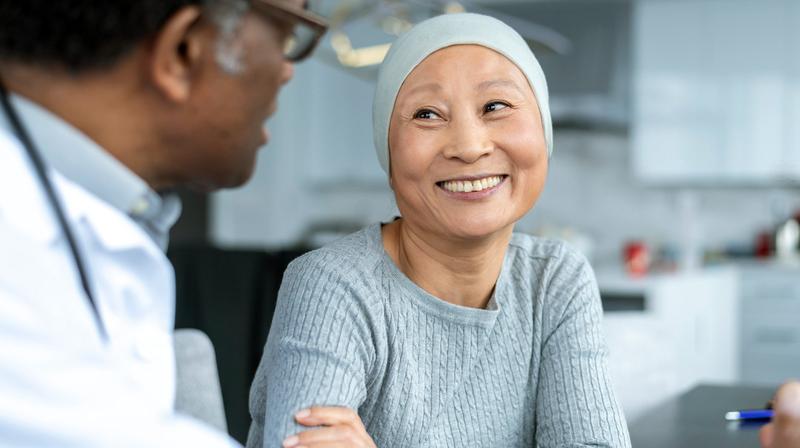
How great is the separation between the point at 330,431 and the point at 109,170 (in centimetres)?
45

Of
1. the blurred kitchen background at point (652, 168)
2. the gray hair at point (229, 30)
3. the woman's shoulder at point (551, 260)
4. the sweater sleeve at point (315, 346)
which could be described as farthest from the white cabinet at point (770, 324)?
the gray hair at point (229, 30)

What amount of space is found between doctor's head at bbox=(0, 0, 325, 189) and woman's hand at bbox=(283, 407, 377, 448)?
1.10ft

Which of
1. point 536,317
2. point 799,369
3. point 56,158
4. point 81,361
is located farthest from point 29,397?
point 799,369

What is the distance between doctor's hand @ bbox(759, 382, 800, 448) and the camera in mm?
1070

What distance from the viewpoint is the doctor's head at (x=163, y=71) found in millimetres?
800

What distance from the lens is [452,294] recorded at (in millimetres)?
1390

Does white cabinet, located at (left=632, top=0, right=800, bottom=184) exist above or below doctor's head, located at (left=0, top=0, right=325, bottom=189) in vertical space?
above

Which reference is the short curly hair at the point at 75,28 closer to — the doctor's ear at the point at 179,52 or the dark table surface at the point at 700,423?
the doctor's ear at the point at 179,52

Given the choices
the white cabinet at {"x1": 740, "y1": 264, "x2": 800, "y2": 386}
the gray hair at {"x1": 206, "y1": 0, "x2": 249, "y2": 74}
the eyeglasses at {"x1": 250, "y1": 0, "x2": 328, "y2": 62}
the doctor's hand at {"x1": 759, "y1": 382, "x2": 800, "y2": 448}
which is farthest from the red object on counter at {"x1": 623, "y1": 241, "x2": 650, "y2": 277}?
the gray hair at {"x1": 206, "y1": 0, "x2": 249, "y2": 74}

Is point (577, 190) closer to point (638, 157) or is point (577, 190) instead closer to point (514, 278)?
point (638, 157)

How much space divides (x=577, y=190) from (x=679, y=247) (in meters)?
0.81

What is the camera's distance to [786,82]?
568cm

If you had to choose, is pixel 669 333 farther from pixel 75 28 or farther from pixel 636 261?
pixel 636 261

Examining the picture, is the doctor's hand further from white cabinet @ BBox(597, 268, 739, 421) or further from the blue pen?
white cabinet @ BBox(597, 268, 739, 421)
